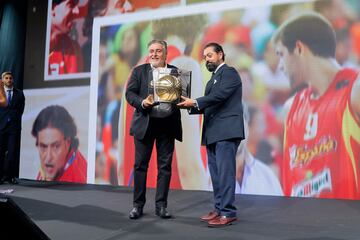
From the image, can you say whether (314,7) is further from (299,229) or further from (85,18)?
(85,18)

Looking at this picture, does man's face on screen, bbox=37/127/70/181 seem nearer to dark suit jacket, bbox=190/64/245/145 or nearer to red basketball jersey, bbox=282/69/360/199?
red basketball jersey, bbox=282/69/360/199

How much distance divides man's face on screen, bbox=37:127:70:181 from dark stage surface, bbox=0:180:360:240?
1070 millimetres

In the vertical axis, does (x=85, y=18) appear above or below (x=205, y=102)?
above

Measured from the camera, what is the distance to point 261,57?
158 inches

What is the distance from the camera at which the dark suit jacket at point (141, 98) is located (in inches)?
106

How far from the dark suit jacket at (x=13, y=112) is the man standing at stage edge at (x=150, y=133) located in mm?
2706

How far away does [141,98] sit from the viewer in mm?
2678

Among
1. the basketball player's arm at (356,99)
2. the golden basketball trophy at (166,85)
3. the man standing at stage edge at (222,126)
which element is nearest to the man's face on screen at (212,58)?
the man standing at stage edge at (222,126)

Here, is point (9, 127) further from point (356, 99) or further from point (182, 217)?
point (356, 99)

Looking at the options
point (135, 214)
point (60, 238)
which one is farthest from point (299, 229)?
point (60, 238)

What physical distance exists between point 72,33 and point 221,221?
12.0ft

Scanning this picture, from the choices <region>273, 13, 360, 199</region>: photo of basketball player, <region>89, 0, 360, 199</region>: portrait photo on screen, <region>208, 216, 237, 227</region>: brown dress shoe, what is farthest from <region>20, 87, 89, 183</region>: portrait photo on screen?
→ <region>208, 216, 237, 227</region>: brown dress shoe

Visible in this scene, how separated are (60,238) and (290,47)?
275cm

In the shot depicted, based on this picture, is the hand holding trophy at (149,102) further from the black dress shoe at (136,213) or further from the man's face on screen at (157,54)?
the black dress shoe at (136,213)
